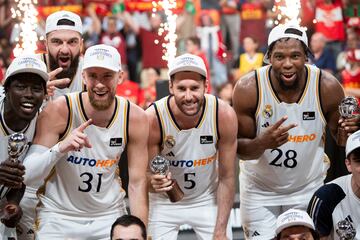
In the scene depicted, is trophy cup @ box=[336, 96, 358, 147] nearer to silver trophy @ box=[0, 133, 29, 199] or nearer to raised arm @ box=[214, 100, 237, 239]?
raised arm @ box=[214, 100, 237, 239]

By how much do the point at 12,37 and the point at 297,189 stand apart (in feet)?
30.3

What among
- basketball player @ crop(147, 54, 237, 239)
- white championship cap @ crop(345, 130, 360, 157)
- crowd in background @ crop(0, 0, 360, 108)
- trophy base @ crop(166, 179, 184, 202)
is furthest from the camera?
crowd in background @ crop(0, 0, 360, 108)

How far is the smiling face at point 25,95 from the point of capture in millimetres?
8867

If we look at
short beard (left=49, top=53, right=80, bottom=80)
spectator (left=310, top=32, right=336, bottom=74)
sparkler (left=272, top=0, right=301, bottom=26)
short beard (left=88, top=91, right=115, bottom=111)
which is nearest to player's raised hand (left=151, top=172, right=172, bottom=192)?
short beard (left=88, top=91, right=115, bottom=111)

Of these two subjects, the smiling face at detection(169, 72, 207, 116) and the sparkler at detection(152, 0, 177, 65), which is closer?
the smiling face at detection(169, 72, 207, 116)

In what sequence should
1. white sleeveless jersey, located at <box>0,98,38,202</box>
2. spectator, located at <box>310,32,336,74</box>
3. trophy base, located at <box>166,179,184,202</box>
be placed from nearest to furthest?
white sleeveless jersey, located at <box>0,98,38,202</box> → trophy base, located at <box>166,179,184,202</box> → spectator, located at <box>310,32,336,74</box>

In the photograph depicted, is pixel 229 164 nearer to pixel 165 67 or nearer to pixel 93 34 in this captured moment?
pixel 165 67

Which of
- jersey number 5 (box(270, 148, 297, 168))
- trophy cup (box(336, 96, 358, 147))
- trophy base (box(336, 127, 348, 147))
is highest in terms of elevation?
trophy cup (box(336, 96, 358, 147))

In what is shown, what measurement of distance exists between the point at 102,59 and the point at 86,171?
0.95m

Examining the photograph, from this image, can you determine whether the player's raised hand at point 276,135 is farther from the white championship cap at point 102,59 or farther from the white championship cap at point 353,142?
the white championship cap at point 102,59

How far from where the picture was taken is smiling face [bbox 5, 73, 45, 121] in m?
8.87

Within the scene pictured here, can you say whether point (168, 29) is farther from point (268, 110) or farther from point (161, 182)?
point (161, 182)

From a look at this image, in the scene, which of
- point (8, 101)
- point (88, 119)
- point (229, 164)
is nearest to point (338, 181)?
point (229, 164)

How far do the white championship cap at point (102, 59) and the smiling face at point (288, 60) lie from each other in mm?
1469
